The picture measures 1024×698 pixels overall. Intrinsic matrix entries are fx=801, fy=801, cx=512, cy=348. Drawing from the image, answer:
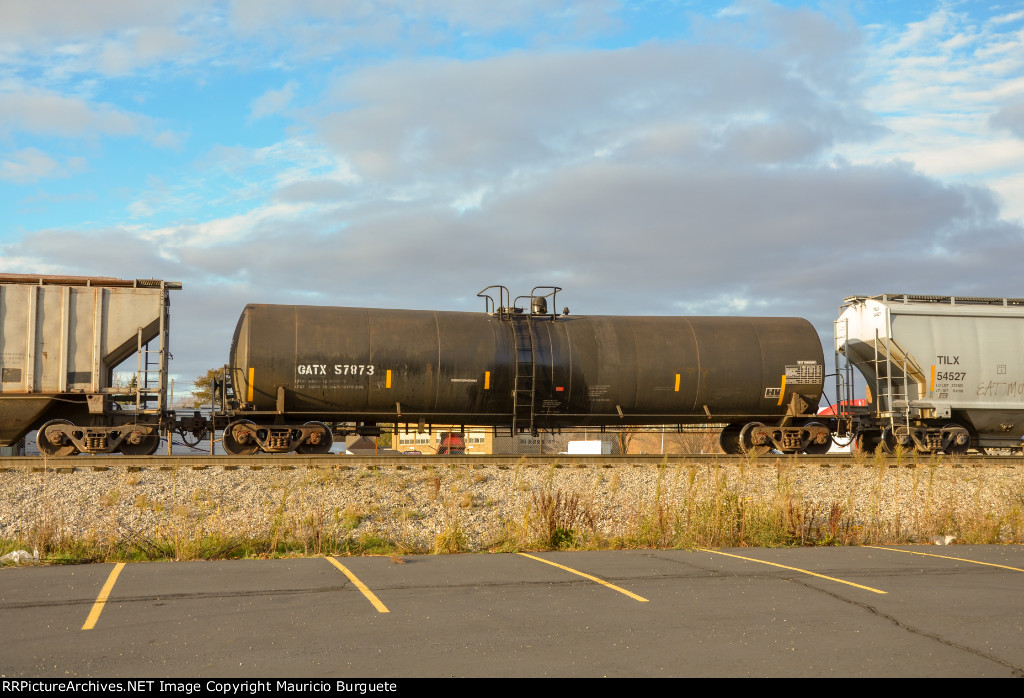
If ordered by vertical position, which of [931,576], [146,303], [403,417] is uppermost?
[146,303]

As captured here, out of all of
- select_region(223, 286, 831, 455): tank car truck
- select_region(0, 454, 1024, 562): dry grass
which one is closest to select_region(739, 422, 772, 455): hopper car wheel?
select_region(223, 286, 831, 455): tank car truck

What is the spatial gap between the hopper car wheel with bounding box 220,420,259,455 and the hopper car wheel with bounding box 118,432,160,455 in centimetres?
145

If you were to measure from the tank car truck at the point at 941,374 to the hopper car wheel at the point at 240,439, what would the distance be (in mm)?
14108

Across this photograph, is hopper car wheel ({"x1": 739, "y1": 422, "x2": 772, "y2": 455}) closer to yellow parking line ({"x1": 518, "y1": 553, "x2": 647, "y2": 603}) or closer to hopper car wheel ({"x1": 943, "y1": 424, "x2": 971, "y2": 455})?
hopper car wheel ({"x1": 943, "y1": 424, "x2": 971, "y2": 455})

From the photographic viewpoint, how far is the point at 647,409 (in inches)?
734

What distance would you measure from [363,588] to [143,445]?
440 inches

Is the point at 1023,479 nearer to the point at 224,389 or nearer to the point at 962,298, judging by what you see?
the point at 962,298

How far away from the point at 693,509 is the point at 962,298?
13140 mm

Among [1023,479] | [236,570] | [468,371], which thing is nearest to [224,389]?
[468,371]

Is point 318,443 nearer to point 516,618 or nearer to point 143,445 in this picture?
point 143,445

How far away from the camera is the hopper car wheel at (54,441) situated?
16.7 metres

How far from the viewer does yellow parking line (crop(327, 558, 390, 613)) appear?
23.9 ft

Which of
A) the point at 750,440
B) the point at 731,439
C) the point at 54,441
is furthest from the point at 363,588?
the point at 731,439
